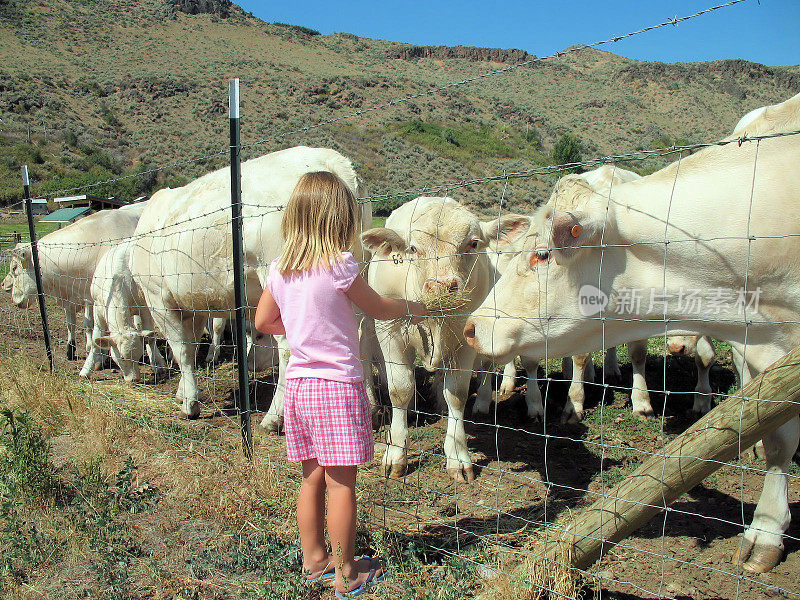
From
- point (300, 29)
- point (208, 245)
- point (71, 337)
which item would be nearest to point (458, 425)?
point (208, 245)

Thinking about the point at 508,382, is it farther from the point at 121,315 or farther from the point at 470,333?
the point at 121,315

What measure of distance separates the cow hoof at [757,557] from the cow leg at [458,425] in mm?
1843

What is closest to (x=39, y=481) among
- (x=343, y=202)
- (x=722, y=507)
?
(x=343, y=202)

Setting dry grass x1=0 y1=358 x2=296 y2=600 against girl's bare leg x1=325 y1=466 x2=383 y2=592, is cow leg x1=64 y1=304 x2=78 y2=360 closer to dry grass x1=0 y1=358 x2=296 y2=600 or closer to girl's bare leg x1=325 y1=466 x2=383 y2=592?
dry grass x1=0 y1=358 x2=296 y2=600

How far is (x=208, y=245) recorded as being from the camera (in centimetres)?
609

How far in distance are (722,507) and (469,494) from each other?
1.63m

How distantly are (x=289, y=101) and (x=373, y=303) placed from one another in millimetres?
56036

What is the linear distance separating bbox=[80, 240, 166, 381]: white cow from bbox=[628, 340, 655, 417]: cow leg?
5603 mm

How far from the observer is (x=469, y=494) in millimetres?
4379

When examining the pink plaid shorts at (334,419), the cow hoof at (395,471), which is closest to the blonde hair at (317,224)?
the pink plaid shorts at (334,419)

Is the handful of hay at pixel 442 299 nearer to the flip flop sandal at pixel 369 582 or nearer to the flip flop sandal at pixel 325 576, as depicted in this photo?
the flip flop sandal at pixel 369 582

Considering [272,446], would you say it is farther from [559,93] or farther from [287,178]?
[559,93]

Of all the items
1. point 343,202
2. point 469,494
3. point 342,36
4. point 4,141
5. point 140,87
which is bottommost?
point 469,494

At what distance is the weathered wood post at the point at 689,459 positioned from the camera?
2.49 metres
